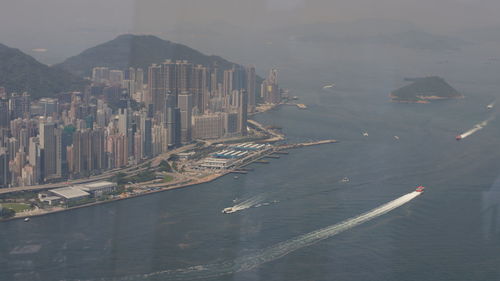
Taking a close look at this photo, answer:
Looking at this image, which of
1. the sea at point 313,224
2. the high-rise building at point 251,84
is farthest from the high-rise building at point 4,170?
the high-rise building at point 251,84

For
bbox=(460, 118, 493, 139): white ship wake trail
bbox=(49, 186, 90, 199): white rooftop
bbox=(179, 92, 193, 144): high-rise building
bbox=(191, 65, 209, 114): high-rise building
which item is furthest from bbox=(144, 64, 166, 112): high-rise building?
bbox=(460, 118, 493, 139): white ship wake trail

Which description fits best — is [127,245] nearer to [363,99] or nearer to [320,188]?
[320,188]

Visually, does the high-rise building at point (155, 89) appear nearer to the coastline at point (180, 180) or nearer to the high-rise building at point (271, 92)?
the coastline at point (180, 180)

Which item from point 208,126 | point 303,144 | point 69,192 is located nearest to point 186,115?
point 208,126

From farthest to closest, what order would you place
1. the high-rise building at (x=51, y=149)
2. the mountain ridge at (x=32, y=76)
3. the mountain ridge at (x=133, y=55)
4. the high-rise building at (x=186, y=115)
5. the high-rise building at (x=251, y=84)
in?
the high-rise building at (x=251, y=84)
the mountain ridge at (x=32, y=76)
the mountain ridge at (x=133, y=55)
the high-rise building at (x=186, y=115)
the high-rise building at (x=51, y=149)

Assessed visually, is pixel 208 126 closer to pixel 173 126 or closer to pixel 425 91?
pixel 173 126

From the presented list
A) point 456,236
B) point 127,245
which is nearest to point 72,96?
point 127,245
